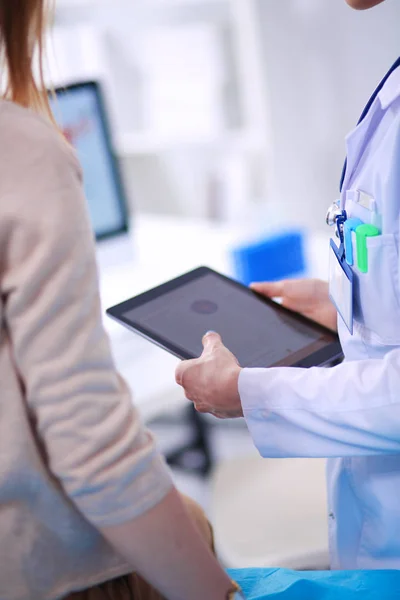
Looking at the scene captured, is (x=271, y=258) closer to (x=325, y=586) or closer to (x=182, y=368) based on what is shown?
(x=182, y=368)

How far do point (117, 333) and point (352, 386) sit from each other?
0.93 metres

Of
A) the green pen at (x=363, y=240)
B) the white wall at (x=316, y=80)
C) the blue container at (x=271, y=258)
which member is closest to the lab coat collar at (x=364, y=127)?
the green pen at (x=363, y=240)

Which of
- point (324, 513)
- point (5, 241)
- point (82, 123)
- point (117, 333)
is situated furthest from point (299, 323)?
point (82, 123)

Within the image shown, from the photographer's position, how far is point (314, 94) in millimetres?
2146

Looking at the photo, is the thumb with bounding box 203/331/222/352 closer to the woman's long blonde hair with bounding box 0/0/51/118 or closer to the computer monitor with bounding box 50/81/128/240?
the woman's long blonde hair with bounding box 0/0/51/118

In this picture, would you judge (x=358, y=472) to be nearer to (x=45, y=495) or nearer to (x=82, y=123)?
(x=45, y=495)

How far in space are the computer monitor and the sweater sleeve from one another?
1.30 meters

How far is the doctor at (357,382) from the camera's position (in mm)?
808

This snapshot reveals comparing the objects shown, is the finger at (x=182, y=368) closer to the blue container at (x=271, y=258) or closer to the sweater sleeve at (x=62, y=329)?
the sweater sleeve at (x=62, y=329)

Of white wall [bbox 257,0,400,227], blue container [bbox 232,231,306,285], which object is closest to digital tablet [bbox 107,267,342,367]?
blue container [bbox 232,231,306,285]

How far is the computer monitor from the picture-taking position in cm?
188

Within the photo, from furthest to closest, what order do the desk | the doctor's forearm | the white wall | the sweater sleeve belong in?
1. the white wall
2. the desk
3. the doctor's forearm
4. the sweater sleeve

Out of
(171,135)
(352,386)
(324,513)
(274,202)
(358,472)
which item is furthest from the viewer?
(171,135)

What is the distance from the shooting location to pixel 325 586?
0.82m
